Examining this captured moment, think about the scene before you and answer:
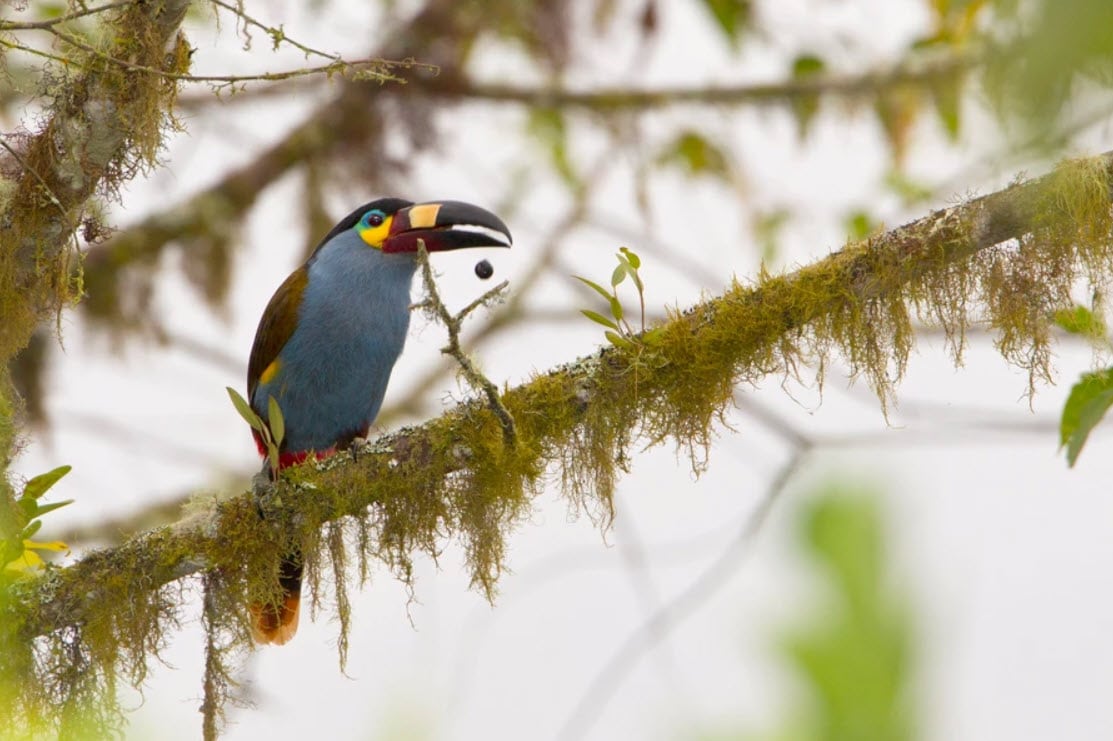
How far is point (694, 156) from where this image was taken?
5.58 metres

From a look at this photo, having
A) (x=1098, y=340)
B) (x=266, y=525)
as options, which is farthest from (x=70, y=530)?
(x=1098, y=340)

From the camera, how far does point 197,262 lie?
5664 mm

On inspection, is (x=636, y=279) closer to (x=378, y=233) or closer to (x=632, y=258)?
(x=632, y=258)

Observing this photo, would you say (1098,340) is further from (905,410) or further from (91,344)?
(91,344)

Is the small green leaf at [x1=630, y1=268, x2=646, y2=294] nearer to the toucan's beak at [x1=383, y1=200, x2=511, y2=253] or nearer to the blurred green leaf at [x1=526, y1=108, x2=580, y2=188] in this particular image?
the toucan's beak at [x1=383, y1=200, x2=511, y2=253]

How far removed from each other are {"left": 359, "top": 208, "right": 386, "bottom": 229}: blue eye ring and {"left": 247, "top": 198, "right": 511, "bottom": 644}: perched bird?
71 millimetres

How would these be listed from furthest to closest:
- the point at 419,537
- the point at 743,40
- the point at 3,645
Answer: the point at 743,40 < the point at 419,537 < the point at 3,645

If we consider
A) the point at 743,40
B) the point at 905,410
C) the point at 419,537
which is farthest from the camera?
the point at 743,40

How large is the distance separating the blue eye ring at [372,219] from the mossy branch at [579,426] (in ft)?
3.98

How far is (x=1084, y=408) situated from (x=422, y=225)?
211 cm

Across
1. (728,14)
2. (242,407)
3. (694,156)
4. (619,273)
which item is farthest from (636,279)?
(694,156)

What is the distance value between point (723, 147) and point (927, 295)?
320 cm

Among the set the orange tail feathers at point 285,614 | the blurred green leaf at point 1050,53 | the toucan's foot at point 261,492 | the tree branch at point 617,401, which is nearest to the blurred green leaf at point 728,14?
the tree branch at point 617,401

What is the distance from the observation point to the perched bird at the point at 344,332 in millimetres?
3477
